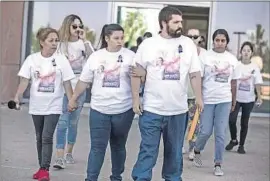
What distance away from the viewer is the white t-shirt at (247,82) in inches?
348

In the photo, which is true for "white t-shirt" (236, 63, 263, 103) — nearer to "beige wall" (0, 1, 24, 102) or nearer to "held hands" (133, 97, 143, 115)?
"held hands" (133, 97, 143, 115)

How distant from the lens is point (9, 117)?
11.1 meters

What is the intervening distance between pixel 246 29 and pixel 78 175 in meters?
7.71

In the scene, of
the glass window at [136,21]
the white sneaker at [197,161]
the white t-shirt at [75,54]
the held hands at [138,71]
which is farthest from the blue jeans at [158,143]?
the glass window at [136,21]

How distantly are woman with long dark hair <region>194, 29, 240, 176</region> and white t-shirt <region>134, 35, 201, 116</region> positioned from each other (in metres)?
1.66

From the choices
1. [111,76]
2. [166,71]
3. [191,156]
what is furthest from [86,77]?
[191,156]

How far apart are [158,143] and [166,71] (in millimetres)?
654

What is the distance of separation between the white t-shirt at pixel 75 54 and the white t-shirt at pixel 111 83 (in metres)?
1.33

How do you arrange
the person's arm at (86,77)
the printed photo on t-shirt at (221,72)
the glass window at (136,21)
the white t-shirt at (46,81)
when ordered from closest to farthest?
the person's arm at (86,77) → the white t-shirt at (46,81) → the printed photo on t-shirt at (221,72) → the glass window at (136,21)

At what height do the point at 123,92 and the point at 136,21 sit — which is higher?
the point at 136,21

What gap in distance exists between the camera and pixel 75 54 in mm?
7078

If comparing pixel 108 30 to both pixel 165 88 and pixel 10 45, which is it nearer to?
pixel 165 88

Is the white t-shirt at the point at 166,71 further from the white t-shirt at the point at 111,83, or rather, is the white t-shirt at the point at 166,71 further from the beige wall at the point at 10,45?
the beige wall at the point at 10,45

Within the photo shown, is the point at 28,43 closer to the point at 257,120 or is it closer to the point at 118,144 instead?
the point at 257,120
